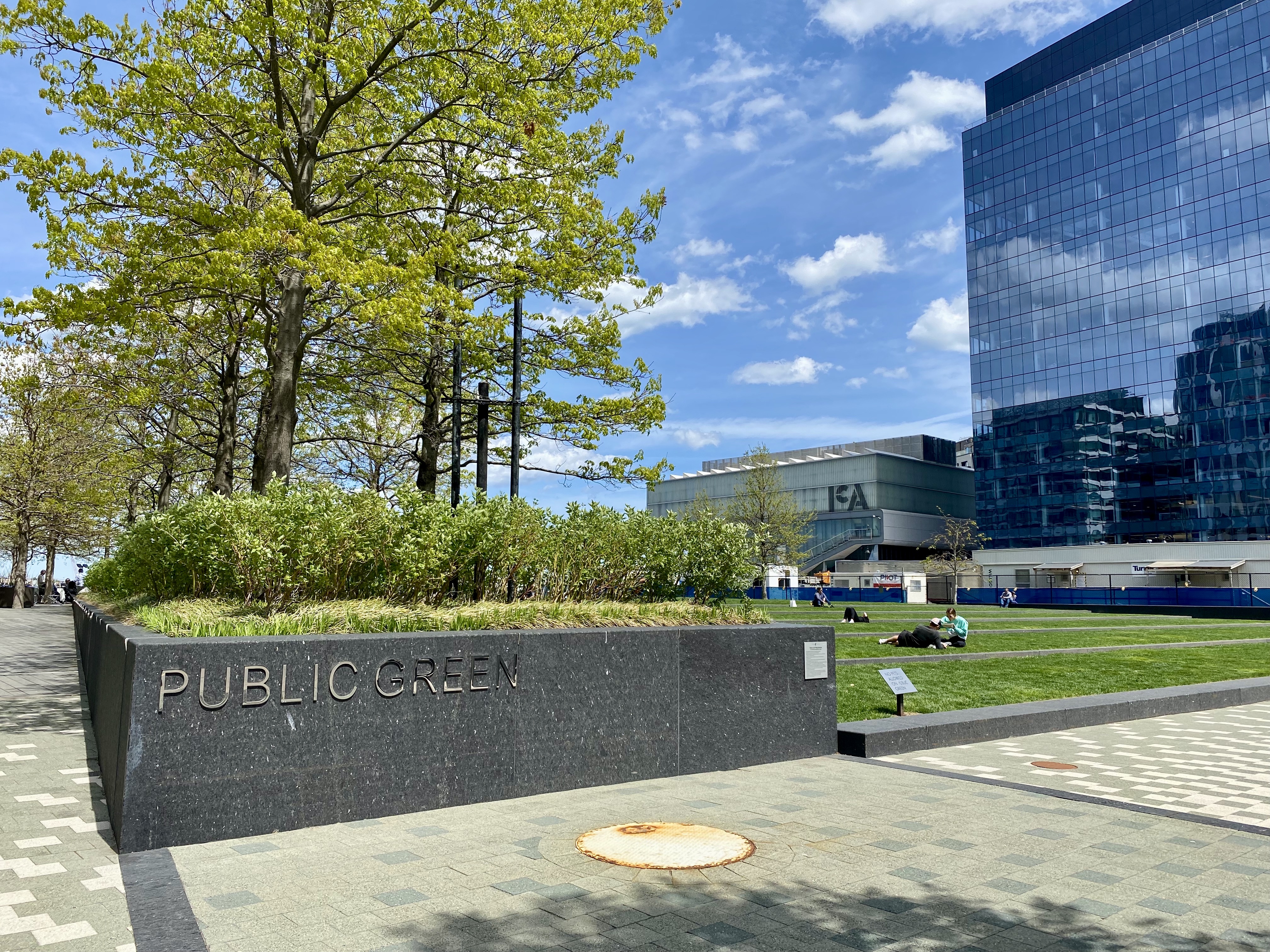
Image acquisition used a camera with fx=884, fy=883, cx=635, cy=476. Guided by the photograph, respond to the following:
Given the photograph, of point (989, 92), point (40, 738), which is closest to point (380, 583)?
point (40, 738)

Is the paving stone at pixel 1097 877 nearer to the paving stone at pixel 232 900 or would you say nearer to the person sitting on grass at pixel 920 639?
the paving stone at pixel 232 900

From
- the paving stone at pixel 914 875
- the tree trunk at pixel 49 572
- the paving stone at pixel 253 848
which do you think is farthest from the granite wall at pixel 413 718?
the tree trunk at pixel 49 572

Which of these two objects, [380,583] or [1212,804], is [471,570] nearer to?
[380,583]

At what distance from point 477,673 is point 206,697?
76.2 inches

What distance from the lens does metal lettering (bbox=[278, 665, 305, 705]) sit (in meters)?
5.99

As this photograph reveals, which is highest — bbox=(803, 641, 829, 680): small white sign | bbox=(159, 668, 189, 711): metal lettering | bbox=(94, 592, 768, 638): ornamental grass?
bbox=(94, 592, 768, 638): ornamental grass

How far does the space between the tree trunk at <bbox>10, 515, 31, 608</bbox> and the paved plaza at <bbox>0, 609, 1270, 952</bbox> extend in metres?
32.9

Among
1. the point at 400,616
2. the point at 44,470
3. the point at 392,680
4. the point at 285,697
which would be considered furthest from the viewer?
the point at 44,470

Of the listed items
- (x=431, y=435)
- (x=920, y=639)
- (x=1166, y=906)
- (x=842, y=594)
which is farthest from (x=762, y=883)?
(x=842, y=594)

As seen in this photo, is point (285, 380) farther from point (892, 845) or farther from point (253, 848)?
point (892, 845)

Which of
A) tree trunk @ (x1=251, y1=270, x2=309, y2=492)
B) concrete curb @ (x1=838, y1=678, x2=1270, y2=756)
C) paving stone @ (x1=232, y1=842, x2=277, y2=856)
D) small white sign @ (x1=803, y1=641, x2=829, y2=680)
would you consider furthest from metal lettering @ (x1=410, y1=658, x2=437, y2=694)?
tree trunk @ (x1=251, y1=270, x2=309, y2=492)

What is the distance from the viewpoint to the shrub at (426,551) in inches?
303

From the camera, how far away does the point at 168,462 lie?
24.3 meters

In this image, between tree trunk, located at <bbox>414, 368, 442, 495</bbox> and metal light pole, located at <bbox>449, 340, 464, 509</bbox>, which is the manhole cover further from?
tree trunk, located at <bbox>414, 368, 442, 495</bbox>
